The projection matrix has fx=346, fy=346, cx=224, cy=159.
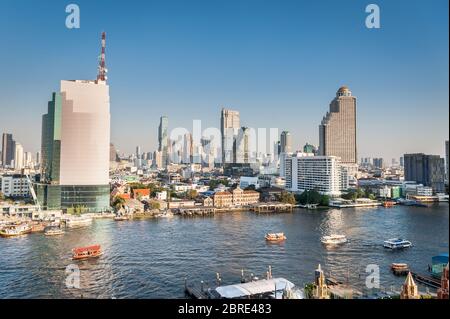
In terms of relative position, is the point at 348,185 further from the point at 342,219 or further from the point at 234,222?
the point at 234,222

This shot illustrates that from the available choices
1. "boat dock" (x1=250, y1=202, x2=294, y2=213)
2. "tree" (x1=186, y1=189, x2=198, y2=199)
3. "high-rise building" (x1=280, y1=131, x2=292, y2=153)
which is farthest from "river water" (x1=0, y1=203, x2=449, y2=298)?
"high-rise building" (x1=280, y1=131, x2=292, y2=153)

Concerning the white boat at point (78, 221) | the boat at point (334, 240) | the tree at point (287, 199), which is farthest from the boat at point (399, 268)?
the tree at point (287, 199)

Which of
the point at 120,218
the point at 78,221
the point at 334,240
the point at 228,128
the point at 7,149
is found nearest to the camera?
the point at 334,240

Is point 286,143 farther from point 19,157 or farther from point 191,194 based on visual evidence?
point 19,157

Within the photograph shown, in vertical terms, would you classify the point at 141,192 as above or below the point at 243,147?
below

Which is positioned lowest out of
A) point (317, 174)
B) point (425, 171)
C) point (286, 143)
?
point (317, 174)

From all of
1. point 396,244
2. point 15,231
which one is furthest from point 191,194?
point 396,244

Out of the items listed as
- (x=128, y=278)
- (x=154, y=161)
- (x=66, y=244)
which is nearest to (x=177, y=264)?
(x=128, y=278)
